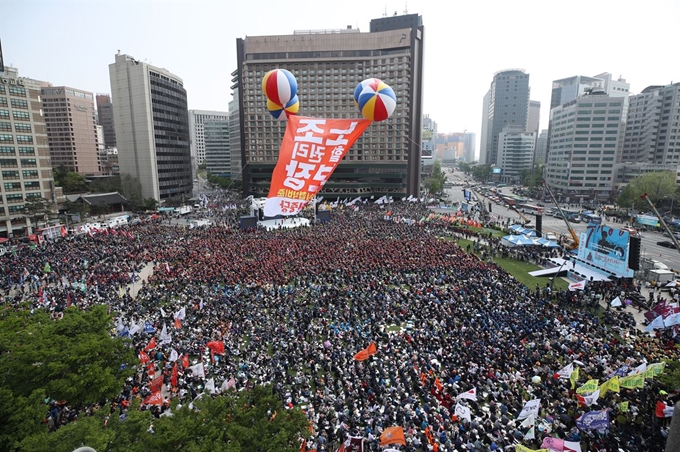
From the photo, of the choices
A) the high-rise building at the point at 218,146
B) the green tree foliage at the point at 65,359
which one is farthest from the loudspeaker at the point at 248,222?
the high-rise building at the point at 218,146

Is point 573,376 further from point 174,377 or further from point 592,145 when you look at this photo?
point 592,145

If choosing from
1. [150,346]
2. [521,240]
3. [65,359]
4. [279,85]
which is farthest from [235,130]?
[65,359]

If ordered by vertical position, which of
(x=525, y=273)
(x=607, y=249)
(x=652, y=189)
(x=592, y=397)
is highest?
(x=652, y=189)

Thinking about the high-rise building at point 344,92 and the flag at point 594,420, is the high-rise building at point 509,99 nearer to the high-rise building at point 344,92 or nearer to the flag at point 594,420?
the high-rise building at point 344,92

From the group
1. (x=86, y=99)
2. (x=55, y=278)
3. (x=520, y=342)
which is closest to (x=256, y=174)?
(x=55, y=278)

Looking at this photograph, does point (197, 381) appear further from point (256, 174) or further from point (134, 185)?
point (256, 174)
